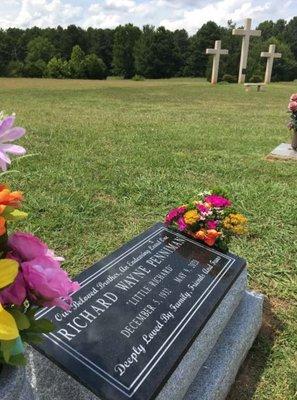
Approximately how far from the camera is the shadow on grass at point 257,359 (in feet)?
7.31

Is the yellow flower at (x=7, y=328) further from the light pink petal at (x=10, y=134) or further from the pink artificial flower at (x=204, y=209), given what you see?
the pink artificial flower at (x=204, y=209)

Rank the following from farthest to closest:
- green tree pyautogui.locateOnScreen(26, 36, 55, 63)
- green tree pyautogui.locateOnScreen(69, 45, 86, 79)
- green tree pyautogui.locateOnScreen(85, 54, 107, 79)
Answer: green tree pyautogui.locateOnScreen(26, 36, 55, 63) < green tree pyautogui.locateOnScreen(85, 54, 107, 79) < green tree pyautogui.locateOnScreen(69, 45, 86, 79)

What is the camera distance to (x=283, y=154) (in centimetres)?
670

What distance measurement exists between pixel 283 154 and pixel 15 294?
20.8 feet

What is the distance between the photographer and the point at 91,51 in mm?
49094

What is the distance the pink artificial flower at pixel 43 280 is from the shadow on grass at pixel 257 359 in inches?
63.3

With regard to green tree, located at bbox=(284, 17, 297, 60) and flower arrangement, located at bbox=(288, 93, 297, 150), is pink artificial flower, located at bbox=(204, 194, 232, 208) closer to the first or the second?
flower arrangement, located at bbox=(288, 93, 297, 150)

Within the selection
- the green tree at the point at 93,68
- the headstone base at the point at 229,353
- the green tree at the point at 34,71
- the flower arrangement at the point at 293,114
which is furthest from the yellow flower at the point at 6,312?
the green tree at the point at 93,68

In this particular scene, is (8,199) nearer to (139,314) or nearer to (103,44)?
(139,314)

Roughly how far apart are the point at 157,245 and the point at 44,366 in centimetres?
107

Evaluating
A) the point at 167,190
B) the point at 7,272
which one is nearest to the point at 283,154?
the point at 167,190

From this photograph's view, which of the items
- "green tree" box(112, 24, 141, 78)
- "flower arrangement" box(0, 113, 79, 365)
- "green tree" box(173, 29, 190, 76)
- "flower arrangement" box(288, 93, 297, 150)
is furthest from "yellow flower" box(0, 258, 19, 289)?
"green tree" box(173, 29, 190, 76)

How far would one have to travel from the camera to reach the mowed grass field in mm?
2715

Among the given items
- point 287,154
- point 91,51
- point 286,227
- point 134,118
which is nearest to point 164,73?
point 91,51
